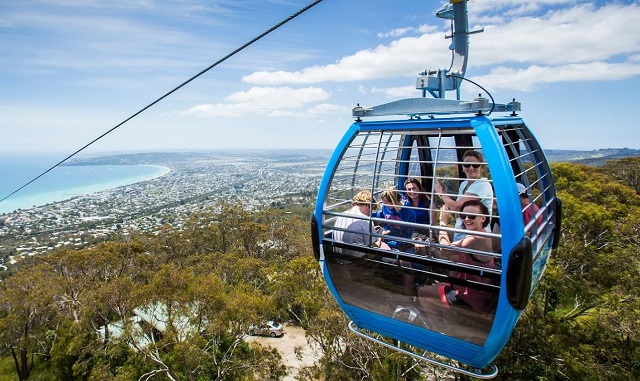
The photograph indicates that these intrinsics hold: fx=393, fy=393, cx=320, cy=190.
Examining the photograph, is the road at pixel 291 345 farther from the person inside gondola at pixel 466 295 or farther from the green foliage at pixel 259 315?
the person inside gondola at pixel 466 295

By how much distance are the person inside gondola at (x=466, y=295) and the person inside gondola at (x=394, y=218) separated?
0.37m

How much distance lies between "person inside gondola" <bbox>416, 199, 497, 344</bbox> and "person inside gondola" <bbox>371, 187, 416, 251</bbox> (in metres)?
0.37

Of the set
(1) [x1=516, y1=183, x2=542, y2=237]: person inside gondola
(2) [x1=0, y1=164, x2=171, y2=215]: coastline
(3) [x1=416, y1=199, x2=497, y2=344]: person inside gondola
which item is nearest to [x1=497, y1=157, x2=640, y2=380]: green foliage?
(1) [x1=516, y1=183, x2=542, y2=237]: person inside gondola

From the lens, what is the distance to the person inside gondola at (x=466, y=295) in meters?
2.61

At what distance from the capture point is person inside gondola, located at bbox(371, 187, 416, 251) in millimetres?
3055

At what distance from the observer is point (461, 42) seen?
331 cm

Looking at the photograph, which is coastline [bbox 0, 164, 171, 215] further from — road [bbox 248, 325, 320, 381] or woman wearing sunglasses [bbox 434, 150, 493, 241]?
woman wearing sunglasses [bbox 434, 150, 493, 241]

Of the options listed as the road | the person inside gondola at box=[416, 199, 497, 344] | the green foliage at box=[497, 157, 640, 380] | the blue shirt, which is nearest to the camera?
the person inside gondola at box=[416, 199, 497, 344]

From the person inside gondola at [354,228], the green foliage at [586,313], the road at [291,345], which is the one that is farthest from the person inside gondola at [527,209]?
the road at [291,345]

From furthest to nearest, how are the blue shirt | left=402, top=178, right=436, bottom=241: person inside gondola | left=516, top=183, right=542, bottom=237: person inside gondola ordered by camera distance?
1. left=402, top=178, right=436, bottom=241: person inside gondola
2. the blue shirt
3. left=516, top=183, right=542, bottom=237: person inside gondola

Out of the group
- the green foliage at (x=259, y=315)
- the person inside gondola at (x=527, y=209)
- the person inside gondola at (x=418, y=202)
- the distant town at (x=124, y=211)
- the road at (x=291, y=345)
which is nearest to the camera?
the person inside gondola at (x=527, y=209)

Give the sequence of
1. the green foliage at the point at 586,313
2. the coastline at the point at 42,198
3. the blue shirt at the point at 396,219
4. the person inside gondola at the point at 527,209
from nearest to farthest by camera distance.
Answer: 1. the person inside gondola at the point at 527,209
2. the blue shirt at the point at 396,219
3. the green foliage at the point at 586,313
4. the coastline at the point at 42,198

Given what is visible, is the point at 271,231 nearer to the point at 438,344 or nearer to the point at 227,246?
the point at 227,246


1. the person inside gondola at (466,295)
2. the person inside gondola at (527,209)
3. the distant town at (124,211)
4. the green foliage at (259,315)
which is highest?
the person inside gondola at (527,209)
